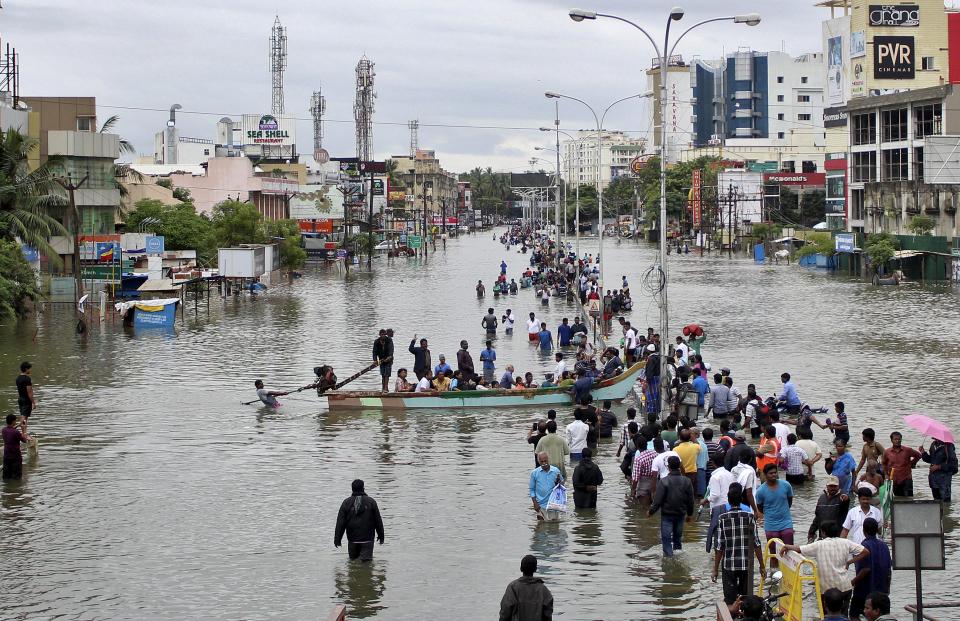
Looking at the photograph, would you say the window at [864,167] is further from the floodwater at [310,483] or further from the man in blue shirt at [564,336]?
the man in blue shirt at [564,336]

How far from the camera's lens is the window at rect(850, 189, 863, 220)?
8262 cm

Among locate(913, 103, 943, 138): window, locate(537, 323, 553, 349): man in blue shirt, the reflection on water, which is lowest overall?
the reflection on water

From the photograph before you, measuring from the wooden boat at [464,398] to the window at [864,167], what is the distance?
59696 millimetres

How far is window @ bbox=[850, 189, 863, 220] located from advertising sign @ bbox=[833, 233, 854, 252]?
2647mm

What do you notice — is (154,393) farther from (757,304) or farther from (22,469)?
(757,304)

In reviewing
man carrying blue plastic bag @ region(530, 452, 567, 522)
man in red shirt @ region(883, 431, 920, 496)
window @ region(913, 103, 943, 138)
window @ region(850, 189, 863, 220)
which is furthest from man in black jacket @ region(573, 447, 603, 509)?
window @ region(850, 189, 863, 220)

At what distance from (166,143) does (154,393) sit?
14200 centimetres

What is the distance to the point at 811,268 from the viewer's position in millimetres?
84500

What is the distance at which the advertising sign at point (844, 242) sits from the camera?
78.6 meters

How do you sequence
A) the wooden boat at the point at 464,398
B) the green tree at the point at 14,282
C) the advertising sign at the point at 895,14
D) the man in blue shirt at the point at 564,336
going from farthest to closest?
the advertising sign at the point at 895,14, the green tree at the point at 14,282, the man in blue shirt at the point at 564,336, the wooden boat at the point at 464,398

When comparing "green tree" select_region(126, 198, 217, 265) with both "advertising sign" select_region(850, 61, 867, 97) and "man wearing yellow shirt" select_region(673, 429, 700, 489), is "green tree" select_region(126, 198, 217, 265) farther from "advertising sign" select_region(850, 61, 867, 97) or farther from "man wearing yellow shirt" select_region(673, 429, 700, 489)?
"advertising sign" select_region(850, 61, 867, 97)

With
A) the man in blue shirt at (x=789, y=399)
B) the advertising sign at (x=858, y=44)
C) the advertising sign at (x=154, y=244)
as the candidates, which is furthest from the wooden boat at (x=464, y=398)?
the advertising sign at (x=858, y=44)

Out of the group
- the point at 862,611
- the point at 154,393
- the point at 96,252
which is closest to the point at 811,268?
the point at 96,252

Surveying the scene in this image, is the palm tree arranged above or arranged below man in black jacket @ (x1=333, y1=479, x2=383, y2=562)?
above
